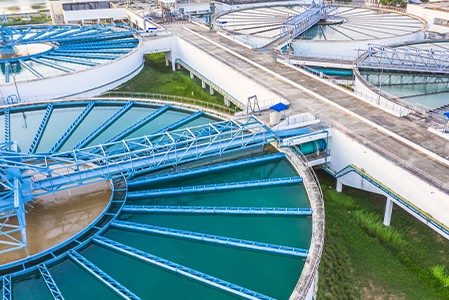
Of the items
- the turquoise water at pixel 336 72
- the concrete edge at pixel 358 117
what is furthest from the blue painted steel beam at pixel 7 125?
the turquoise water at pixel 336 72

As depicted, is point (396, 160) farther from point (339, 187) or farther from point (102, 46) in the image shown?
point (102, 46)

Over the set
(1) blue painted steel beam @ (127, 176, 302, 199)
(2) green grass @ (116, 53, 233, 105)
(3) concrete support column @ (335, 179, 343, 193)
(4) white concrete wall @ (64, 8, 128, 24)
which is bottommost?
(3) concrete support column @ (335, 179, 343, 193)

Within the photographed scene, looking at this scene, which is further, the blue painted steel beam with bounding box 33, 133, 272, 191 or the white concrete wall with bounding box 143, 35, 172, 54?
the white concrete wall with bounding box 143, 35, 172, 54

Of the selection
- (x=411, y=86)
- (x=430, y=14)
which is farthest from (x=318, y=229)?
(x=430, y=14)

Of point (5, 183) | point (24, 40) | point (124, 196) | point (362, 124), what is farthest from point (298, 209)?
point (24, 40)

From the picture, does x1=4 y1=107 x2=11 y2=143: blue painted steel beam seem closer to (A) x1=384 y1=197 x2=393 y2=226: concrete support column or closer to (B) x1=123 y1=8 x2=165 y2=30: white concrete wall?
(A) x1=384 y1=197 x2=393 y2=226: concrete support column

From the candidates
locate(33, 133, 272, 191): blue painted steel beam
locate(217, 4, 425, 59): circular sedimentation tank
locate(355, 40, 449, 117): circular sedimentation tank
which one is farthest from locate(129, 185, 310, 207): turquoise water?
locate(217, 4, 425, 59): circular sedimentation tank
